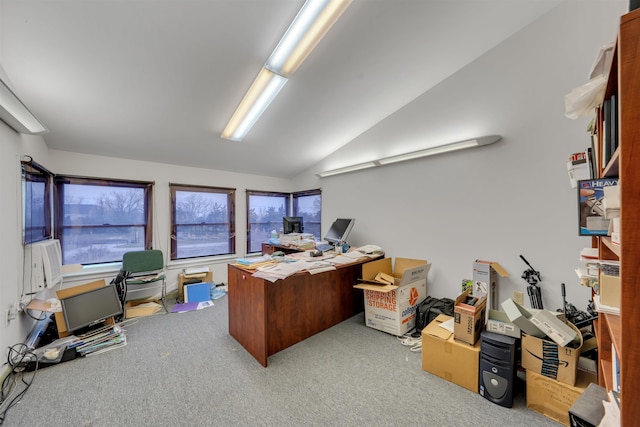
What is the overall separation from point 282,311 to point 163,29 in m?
2.56

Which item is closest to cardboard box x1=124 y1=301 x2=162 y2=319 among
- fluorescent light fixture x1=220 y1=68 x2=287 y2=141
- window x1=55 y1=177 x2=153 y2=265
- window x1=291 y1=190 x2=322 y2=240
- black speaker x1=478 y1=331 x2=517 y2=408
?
window x1=55 y1=177 x2=153 y2=265

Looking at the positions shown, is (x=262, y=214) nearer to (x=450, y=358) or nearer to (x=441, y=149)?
(x=441, y=149)

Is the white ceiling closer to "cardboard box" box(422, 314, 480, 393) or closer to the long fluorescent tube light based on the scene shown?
the long fluorescent tube light

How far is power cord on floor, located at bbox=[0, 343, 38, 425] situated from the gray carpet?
5 cm

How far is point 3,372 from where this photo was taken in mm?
1932

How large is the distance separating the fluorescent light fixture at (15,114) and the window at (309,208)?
12.3ft

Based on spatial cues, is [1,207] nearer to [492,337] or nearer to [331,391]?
[331,391]

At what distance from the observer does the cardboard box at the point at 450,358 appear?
1837 millimetres

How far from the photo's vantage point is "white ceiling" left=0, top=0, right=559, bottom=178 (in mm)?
1661

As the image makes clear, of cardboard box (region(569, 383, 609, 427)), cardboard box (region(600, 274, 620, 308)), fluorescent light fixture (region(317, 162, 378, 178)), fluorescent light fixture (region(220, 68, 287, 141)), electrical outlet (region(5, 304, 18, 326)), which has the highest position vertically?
fluorescent light fixture (region(220, 68, 287, 141))

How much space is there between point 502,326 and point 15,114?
4.19 meters

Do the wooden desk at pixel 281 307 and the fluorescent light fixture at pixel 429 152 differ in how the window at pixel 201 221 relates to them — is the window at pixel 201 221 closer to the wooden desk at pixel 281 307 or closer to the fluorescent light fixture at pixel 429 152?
the wooden desk at pixel 281 307

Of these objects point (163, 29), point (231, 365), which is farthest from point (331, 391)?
point (163, 29)

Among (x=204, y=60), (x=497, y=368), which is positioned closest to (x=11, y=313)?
(x=204, y=60)
